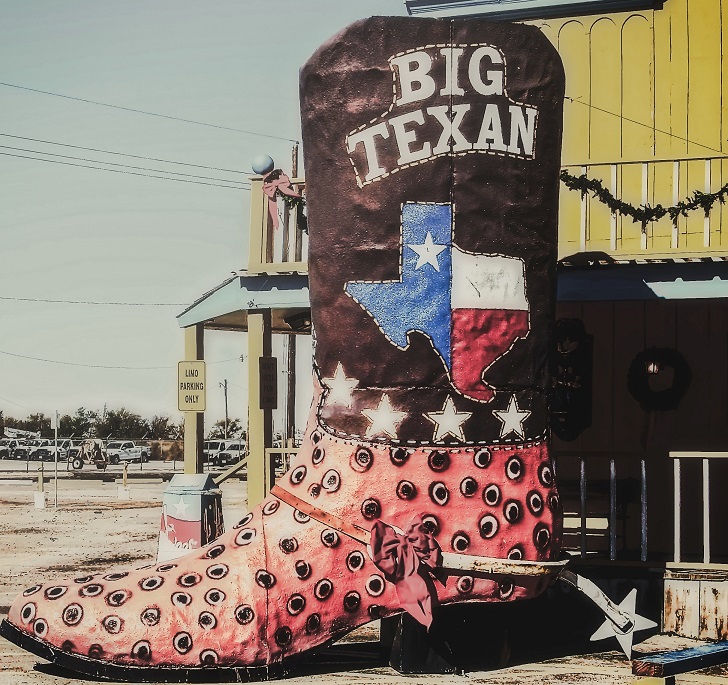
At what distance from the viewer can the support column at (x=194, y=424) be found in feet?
32.9

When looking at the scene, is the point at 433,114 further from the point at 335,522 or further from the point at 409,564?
the point at 409,564

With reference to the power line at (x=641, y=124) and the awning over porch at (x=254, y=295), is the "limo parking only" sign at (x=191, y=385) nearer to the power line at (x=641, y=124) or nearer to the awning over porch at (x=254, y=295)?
the awning over porch at (x=254, y=295)

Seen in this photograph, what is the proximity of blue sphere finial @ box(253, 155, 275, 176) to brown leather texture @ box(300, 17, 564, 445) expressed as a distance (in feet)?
9.65

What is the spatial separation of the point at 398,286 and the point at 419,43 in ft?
3.35

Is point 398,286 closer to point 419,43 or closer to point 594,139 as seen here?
point 419,43

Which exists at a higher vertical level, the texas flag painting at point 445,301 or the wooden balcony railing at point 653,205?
the wooden balcony railing at point 653,205

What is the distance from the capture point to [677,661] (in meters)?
3.72

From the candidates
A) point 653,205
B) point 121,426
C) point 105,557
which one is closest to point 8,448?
point 121,426

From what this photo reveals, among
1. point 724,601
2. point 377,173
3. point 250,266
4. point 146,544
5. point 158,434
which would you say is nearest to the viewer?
point 377,173

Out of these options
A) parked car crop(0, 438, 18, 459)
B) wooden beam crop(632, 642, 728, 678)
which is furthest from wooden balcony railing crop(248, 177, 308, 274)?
parked car crop(0, 438, 18, 459)

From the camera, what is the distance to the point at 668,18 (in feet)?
31.6

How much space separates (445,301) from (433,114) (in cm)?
79

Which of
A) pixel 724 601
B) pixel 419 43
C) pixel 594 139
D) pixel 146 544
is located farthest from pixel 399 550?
pixel 146 544

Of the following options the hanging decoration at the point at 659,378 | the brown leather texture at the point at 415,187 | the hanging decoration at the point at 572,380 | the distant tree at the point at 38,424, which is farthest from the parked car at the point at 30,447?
the brown leather texture at the point at 415,187
